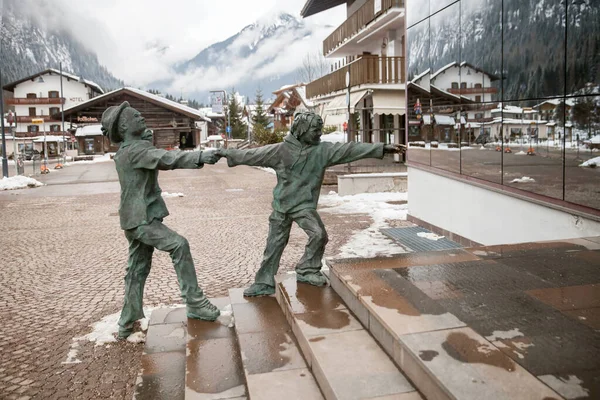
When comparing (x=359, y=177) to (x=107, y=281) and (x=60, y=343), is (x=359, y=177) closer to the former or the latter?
(x=107, y=281)

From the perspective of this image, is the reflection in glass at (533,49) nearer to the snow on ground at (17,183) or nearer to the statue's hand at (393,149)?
the statue's hand at (393,149)

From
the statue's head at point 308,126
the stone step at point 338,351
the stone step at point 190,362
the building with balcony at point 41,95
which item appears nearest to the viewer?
the stone step at point 338,351

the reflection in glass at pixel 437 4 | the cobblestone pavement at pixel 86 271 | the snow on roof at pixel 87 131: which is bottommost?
the cobblestone pavement at pixel 86 271

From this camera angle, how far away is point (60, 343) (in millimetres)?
5152

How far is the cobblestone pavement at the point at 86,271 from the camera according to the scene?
4.55 metres

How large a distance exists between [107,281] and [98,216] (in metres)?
6.59

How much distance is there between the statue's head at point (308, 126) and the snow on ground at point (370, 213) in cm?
189

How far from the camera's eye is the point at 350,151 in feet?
16.8

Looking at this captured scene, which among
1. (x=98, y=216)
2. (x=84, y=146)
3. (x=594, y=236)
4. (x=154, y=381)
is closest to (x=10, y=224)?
(x=98, y=216)

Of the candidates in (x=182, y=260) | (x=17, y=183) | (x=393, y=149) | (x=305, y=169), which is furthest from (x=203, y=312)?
(x=17, y=183)

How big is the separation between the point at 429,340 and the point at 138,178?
282 cm

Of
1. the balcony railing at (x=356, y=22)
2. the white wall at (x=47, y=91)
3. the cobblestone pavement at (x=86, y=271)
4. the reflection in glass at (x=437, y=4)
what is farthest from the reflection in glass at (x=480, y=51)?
the white wall at (x=47, y=91)

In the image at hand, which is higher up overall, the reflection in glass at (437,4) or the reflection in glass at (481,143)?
the reflection in glass at (437,4)

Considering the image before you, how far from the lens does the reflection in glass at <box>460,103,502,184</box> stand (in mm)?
8195
